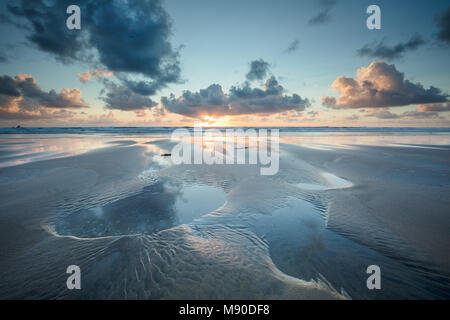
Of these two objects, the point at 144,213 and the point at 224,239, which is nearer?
the point at 224,239

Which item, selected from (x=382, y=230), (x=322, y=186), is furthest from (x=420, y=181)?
(x=382, y=230)

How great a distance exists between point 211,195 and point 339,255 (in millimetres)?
3529

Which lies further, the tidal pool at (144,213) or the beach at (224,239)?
the tidal pool at (144,213)

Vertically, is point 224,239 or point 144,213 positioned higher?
point 144,213

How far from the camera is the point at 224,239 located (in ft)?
10.4

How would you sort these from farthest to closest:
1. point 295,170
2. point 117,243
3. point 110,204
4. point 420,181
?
1. point 295,170
2. point 420,181
3. point 110,204
4. point 117,243

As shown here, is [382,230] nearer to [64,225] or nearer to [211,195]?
[211,195]

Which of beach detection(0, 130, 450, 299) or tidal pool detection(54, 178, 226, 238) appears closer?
beach detection(0, 130, 450, 299)

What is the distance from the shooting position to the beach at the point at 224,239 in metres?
2.17

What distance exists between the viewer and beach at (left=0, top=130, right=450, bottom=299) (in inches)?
85.6

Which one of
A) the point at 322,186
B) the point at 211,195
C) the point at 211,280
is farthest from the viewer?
the point at 322,186
